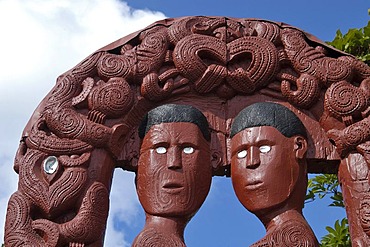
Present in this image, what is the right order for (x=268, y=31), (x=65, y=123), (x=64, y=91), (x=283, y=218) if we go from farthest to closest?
(x=268, y=31), (x=64, y=91), (x=65, y=123), (x=283, y=218)

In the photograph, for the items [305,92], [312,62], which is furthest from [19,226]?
[312,62]

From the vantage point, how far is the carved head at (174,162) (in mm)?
3568

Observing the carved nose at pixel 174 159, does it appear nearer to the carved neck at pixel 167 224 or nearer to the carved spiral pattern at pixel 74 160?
the carved neck at pixel 167 224

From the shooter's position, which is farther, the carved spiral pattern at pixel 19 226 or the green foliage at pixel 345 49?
the green foliage at pixel 345 49

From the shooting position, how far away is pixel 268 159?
3578 mm

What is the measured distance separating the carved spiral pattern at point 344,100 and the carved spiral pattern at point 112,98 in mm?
1074

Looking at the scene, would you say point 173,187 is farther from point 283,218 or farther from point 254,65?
point 254,65

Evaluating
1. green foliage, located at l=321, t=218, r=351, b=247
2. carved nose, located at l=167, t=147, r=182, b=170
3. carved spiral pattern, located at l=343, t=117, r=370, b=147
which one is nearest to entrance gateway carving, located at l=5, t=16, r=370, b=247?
carved spiral pattern, located at l=343, t=117, r=370, b=147

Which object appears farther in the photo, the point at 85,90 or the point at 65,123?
the point at 85,90

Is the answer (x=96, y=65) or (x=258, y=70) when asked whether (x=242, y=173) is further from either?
(x=96, y=65)

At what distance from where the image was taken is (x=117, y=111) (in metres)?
3.77

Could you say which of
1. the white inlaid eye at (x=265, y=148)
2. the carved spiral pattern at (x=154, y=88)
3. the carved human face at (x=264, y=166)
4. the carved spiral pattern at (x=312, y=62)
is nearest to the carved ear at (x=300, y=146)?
the carved human face at (x=264, y=166)

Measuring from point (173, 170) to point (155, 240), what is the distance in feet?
1.25

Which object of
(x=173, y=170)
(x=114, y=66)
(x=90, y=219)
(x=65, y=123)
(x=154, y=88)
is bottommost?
(x=90, y=219)
